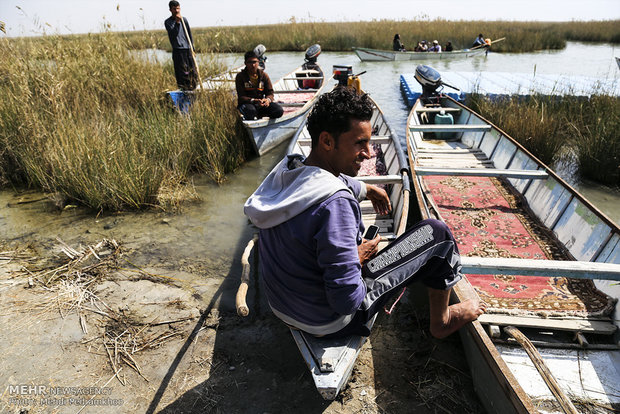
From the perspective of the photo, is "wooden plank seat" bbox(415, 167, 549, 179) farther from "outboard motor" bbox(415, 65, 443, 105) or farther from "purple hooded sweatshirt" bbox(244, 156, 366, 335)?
"outboard motor" bbox(415, 65, 443, 105)

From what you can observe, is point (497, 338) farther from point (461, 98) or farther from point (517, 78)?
point (517, 78)

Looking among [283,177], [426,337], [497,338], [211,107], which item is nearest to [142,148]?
[211,107]

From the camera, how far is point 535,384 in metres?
Result: 2.36

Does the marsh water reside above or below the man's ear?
below

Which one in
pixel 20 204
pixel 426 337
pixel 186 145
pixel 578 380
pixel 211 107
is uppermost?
pixel 211 107

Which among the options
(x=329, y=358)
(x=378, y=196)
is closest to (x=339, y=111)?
(x=378, y=196)

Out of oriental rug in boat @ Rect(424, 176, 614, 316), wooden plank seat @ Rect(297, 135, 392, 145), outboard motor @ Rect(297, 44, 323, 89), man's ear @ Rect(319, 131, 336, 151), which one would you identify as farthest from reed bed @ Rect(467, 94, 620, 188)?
man's ear @ Rect(319, 131, 336, 151)

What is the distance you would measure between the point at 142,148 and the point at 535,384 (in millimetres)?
5599

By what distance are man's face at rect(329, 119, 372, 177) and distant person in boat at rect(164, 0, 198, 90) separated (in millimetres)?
6174

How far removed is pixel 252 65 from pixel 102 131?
2.80 m

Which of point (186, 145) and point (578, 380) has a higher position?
point (186, 145)

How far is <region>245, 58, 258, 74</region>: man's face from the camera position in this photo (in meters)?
6.40

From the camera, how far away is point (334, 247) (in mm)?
1527

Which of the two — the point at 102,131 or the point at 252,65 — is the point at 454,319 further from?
the point at 252,65
